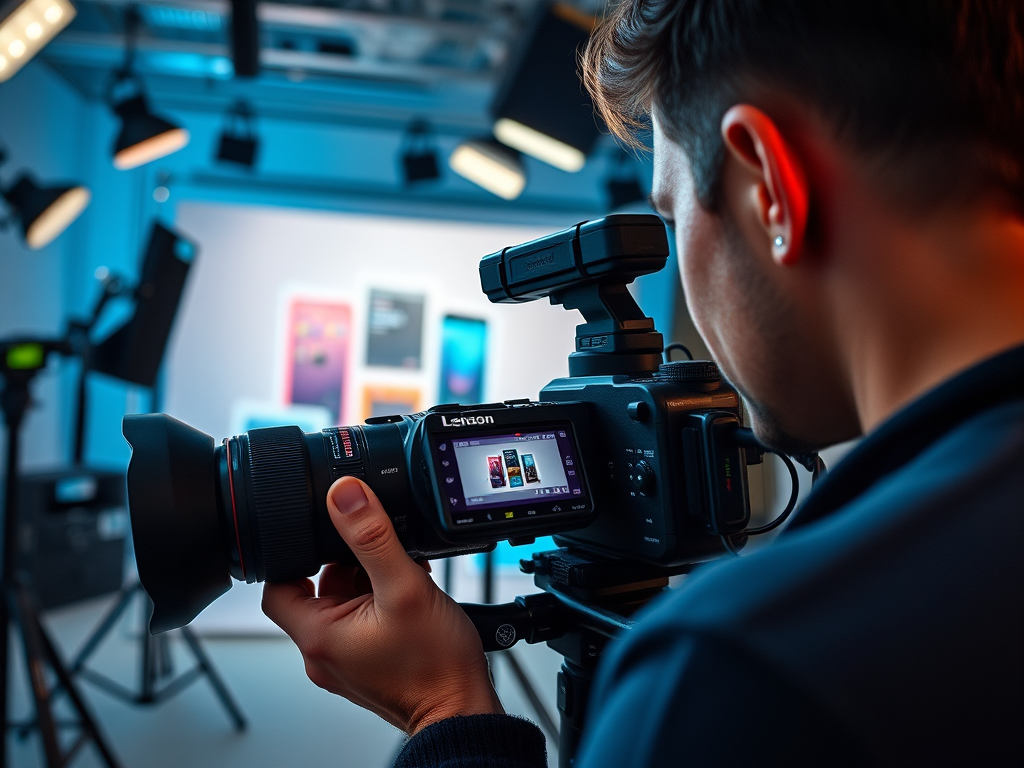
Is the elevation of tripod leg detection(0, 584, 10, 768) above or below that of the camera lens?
below

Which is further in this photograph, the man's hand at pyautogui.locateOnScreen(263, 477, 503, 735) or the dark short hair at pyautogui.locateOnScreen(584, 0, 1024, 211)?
the man's hand at pyautogui.locateOnScreen(263, 477, 503, 735)

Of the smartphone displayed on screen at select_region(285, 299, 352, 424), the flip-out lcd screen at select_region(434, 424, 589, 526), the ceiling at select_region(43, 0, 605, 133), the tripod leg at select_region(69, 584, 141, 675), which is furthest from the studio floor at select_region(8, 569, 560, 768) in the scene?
the ceiling at select_region(43, 0, 605, 133)

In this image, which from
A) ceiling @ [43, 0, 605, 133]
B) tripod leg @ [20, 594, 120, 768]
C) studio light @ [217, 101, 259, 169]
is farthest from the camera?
studio light @ [217, 101, 259, 169]

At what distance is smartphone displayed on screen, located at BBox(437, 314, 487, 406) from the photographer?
10.4ft

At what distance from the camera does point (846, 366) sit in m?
0.45

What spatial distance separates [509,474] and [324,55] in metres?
3.65

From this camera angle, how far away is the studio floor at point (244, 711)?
2152 mm

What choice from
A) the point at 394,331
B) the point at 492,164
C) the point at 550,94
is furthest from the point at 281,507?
the point at 492,164

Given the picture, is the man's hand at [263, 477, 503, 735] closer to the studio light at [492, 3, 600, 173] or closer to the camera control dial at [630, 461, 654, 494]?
the camera control dial at [630, 461, 654, 494]

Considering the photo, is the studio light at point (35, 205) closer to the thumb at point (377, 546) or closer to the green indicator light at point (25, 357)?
the green indicator light at point (25, 357)

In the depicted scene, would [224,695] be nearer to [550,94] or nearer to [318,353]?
[318,353]

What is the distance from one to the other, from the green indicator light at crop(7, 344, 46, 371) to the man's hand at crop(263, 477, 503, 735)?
1.53 m

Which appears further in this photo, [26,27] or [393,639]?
[26,27]

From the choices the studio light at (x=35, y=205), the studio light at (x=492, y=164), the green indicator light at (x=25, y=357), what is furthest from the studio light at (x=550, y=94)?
the green indicator light at (x=25, y=357)
